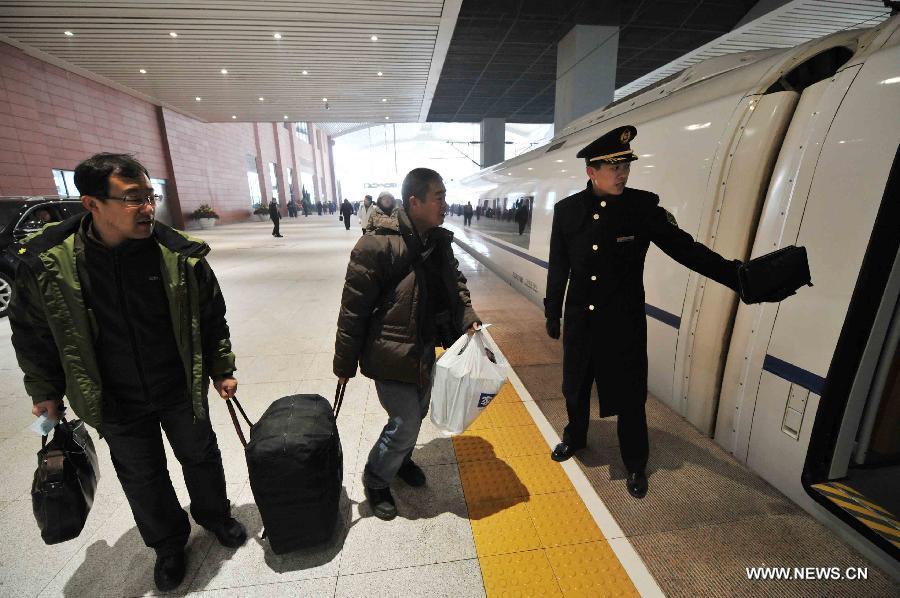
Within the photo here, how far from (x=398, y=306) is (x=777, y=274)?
1.66 m

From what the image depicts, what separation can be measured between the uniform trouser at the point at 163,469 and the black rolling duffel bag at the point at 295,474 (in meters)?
0.24

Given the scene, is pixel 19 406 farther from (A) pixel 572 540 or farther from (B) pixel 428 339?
(A) pixel 572 540

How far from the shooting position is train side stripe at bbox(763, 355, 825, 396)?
1.90 m

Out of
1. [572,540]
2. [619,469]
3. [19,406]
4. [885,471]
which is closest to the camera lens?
[572,540]

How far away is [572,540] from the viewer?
2.00 metres

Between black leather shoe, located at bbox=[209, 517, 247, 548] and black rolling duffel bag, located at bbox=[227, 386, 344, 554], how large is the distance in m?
0.24

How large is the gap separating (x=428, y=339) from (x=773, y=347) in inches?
72.5

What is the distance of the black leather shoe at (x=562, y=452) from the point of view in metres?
2.62

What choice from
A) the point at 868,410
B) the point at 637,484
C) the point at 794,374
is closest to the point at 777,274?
the point at 794,374

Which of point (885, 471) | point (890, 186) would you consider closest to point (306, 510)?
point (890, 186)

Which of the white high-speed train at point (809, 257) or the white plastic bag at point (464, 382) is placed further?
the white plastic bag at point (464, 382)

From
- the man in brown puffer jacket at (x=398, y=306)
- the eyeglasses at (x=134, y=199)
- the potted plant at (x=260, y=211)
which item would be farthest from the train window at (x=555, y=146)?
the potted plant at (x=260, y=211)

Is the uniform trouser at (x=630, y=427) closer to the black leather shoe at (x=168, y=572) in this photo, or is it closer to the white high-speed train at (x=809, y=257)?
the white high-speed train at (x=809, y=257)

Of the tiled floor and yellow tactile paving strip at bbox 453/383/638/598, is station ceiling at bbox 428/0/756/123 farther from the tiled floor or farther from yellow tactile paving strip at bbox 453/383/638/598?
the tiled floor
